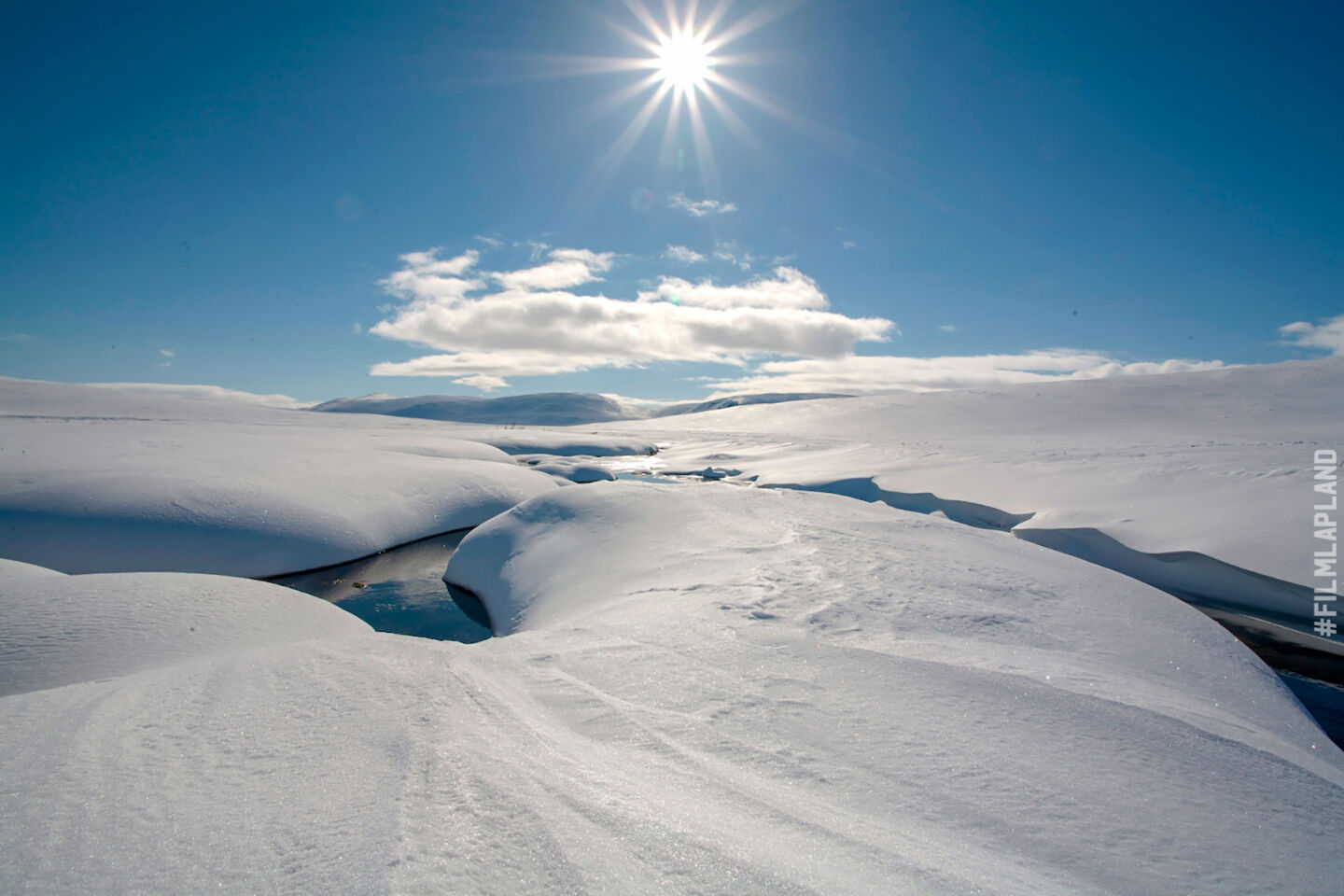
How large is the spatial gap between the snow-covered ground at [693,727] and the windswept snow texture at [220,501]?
1.26ft

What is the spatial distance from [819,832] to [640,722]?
1066 mm

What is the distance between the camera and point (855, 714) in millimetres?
2918

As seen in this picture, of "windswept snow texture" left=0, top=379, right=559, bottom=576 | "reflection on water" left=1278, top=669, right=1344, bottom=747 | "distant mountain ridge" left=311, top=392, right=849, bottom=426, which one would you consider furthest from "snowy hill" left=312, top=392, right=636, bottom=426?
"reflection on water" left=1278, top=669, right=1344, bottom=747

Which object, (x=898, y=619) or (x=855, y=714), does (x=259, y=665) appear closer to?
(x=855, y=714)

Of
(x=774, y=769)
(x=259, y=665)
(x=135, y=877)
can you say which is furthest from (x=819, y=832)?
(x=259, y=665)

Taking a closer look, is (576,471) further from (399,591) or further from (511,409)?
(511,409)

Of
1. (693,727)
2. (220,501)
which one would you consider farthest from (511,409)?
(693,727)

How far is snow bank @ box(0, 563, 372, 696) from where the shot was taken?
375 cm

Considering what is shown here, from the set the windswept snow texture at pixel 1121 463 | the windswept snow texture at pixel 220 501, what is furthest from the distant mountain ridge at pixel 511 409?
the windswept snow texture at pixel 220 501

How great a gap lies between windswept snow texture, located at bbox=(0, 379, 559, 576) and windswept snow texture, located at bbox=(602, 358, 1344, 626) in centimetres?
947

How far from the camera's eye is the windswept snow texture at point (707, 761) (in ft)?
5.85

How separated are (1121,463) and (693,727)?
43.2 ft

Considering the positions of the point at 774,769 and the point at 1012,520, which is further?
the point at 1012,520

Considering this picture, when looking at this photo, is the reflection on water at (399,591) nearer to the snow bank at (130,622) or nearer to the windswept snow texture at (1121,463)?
the snow bank at (130,622)
